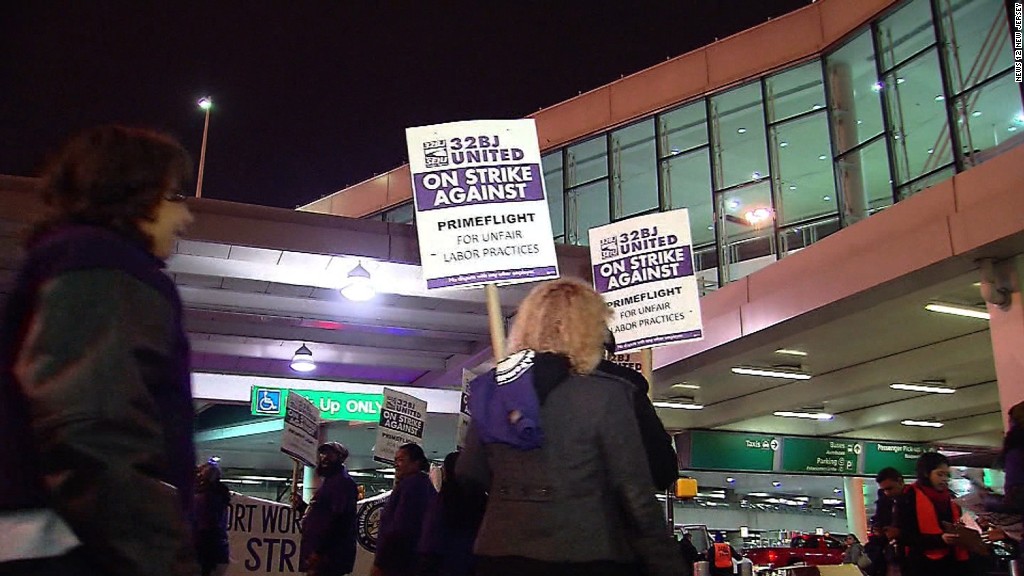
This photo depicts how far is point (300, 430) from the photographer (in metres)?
10.8

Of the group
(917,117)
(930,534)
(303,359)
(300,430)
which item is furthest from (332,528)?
(917,117)

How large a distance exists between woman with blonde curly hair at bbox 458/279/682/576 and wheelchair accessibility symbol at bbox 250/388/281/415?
494 inches

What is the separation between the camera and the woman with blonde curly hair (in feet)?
9.71

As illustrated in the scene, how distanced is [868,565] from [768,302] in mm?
3825

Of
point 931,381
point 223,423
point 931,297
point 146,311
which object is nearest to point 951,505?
point 931,297

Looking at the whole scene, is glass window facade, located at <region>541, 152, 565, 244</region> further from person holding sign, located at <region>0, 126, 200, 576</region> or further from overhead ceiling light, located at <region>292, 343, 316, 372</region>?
person holding sign, located at <region>0, 126, 200, 576</region>

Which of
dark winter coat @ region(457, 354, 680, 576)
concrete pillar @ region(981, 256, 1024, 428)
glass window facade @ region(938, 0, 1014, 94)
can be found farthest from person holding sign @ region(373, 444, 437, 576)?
glass window facade @ region(938, 0, 1014, 94)

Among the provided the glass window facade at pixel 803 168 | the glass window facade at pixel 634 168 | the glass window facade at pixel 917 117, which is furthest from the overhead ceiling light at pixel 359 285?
the glass window facade at pixel 634 168

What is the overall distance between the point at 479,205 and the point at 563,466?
95.4 inches

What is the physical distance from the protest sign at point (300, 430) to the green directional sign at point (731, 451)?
12.1 metres

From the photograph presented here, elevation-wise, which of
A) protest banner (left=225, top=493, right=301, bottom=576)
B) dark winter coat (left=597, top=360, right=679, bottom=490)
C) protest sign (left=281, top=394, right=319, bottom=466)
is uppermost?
protest sign (left=281, top=394, right=319, bottom=466)

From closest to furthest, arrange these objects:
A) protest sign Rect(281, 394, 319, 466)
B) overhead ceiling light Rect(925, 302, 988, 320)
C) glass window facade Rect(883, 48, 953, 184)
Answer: protest sign Rect(281, 394, 319, 466) < overhead ceiling light Rect(925, 302, 988, 320) < glass window facade Rect(883, 48, 953, 184)

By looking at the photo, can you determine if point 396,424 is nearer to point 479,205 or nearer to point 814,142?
point 479,205

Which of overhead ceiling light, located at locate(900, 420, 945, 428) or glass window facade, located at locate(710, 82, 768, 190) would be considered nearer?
glass window facade, located at locate(710, 82, 768, 190)
